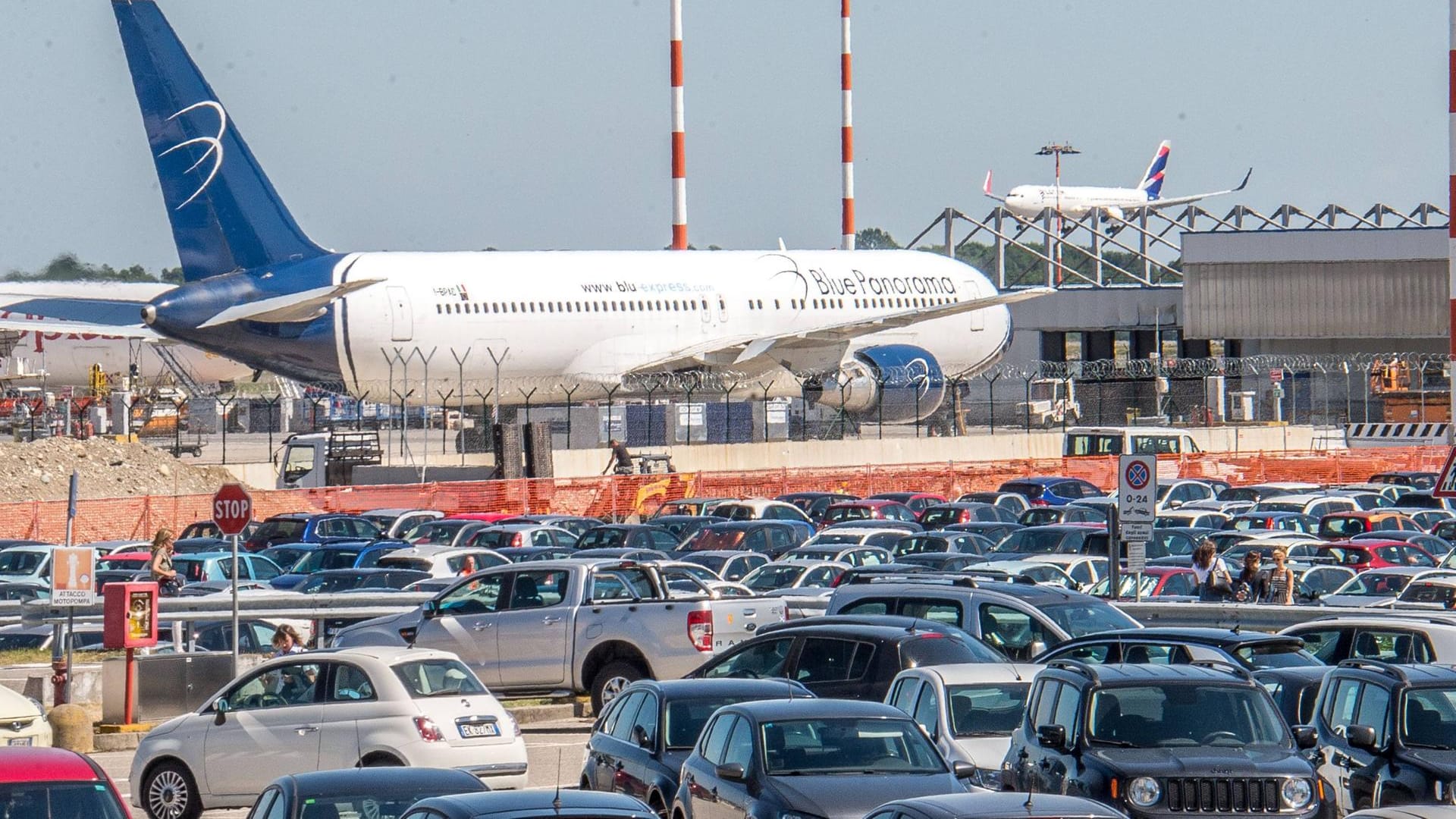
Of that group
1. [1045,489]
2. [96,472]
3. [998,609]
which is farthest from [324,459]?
[998,609]

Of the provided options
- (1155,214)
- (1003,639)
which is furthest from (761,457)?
(1155,214)

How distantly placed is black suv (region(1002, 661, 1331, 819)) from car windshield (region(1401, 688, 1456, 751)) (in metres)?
0.59

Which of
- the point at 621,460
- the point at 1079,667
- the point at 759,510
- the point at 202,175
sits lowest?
the point at 1079,667

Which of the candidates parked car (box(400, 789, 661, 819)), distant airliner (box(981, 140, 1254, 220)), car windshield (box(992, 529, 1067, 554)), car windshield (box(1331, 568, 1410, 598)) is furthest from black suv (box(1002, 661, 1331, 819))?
distant airliner (box(981, 140, 1254, 220))

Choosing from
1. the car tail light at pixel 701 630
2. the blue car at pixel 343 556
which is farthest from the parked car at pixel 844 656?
the blue car at pixel 343 556

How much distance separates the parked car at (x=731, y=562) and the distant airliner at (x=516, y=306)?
17.8 metres

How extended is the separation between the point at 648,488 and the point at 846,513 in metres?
7.53

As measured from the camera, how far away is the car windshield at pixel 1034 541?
90.0 feet

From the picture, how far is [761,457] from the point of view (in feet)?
162

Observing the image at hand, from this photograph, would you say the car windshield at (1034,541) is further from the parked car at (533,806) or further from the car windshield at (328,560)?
the parked car at (533,806)

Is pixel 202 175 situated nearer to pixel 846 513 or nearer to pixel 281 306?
pixel 281 306

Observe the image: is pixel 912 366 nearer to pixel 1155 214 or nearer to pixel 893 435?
pixel 893 435

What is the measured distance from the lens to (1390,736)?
38.5 feet

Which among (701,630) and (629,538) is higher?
(629,538)
